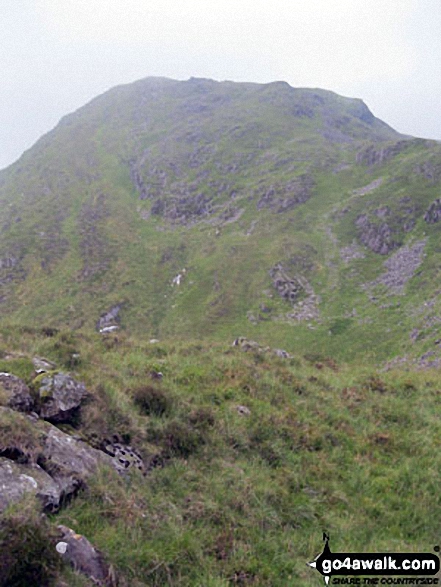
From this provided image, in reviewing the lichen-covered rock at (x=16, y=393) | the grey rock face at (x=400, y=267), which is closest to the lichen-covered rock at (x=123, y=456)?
the lichen-covered rock at (x=16, y=393)

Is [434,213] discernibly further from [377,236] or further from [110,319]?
[110,319]

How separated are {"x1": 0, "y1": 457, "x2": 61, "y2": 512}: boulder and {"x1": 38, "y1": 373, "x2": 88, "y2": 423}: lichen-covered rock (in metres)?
1.75

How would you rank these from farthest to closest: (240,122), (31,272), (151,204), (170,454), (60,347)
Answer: (240,122) → (151,204) → (31,272) → (60,347) → (170,454)

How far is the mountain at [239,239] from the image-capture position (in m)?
41.5

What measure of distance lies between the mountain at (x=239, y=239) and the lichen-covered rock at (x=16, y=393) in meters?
8.72

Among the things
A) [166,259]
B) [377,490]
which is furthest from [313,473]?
[166,259]

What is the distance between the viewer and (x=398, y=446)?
10.3 meters

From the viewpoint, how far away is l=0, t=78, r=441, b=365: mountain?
41.5 metres

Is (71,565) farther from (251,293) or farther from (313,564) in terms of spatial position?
(251,293)

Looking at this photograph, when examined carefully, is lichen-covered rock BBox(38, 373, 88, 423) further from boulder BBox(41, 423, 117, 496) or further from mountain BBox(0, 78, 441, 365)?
mountain BBox(0, 78, 441, 365)

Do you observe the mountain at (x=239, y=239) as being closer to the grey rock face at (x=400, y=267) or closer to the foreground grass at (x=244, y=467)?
the grey rock face at (x=400, y=267)

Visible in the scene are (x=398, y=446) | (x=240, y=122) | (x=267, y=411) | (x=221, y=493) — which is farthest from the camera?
(x=240, y=122)

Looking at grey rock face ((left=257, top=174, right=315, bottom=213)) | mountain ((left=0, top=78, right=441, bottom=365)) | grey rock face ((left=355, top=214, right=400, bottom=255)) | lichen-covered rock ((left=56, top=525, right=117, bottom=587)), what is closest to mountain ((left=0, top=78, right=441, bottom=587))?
lichen-covered rock ((left=56, top=525, right=117, bottom=587))

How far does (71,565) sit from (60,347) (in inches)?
339
